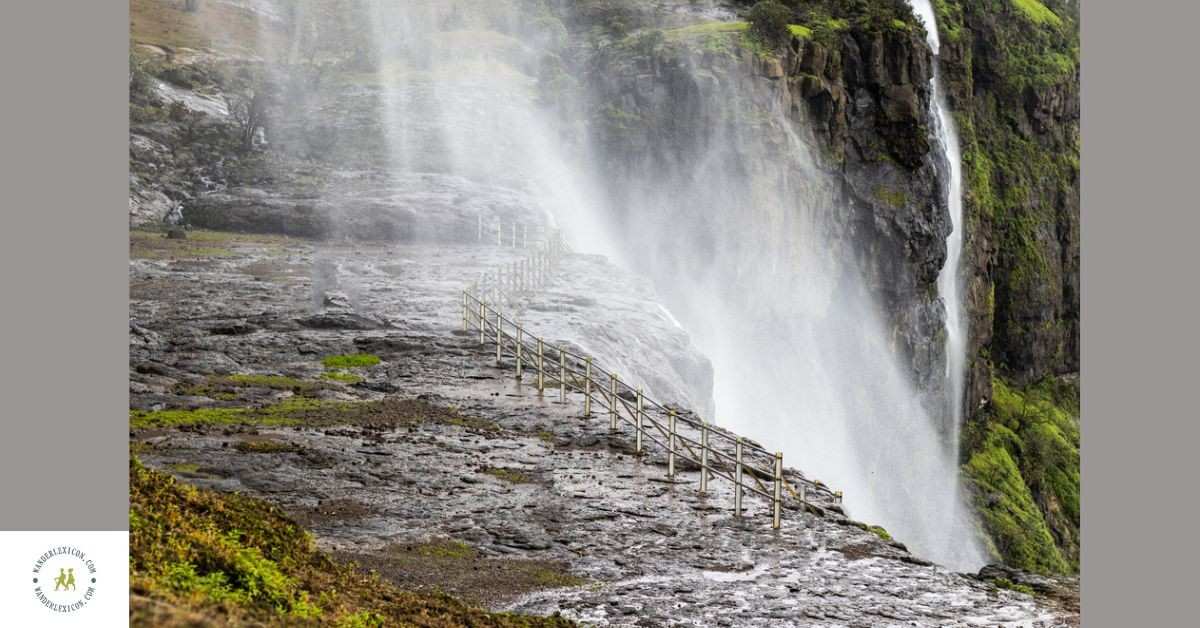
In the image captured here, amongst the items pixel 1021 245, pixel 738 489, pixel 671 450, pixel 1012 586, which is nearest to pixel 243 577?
pixel 738 489

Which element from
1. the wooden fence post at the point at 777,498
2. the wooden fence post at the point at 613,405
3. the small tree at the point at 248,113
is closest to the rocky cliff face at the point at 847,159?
the small tree at the point at 248,113

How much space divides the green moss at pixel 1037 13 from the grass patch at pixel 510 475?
9182 cm

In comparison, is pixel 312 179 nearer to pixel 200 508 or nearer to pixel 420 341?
pixel 420 341

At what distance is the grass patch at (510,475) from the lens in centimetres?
2559

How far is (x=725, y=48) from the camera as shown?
229 ft

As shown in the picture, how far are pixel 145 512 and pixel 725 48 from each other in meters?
56.7

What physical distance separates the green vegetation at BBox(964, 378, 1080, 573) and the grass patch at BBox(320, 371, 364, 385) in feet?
178

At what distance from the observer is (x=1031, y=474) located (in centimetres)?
9450

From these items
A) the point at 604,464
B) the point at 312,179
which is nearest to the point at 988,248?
the point at 312,179

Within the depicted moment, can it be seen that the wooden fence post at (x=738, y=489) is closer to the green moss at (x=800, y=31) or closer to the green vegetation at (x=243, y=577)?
the green vegetation at (x=243, y=577)

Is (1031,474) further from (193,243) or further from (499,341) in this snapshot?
(499,341)

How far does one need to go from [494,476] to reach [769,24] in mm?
50433

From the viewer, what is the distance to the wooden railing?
83.8 feet

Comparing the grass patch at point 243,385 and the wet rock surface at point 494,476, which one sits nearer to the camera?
the wet rock surface at point 494,476
